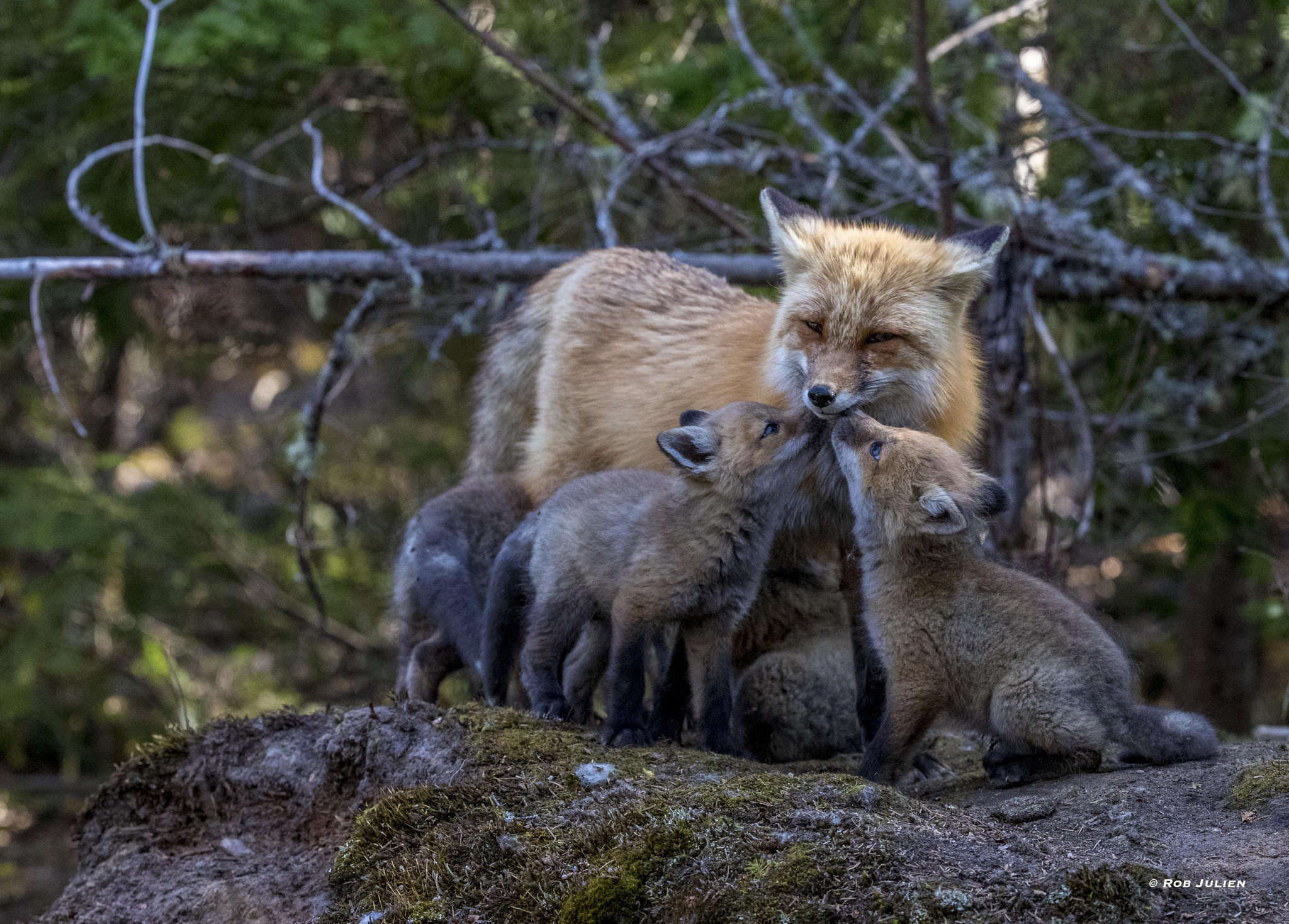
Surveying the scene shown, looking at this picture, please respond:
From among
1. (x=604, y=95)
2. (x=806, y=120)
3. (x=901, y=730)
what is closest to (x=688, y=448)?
(x=901, y=730)

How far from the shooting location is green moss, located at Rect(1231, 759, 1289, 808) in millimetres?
3508

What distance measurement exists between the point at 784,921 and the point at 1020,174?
6950mm

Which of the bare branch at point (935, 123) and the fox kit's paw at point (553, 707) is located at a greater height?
the bare branch at point (935, 123)

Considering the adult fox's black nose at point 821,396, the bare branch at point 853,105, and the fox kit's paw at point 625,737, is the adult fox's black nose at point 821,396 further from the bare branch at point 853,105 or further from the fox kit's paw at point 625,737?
the bare branch at point 853,105

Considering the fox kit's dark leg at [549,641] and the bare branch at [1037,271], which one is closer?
the fox kit's dark leg at [549,641]

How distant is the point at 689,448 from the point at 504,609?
3.74 feet

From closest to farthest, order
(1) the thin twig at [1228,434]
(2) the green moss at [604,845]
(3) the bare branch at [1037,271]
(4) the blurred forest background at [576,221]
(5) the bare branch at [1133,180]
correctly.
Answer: (2) the green moss at [604,845], (1) the thin twig at [1228,434], (3) the bare branch at [1037,271], (5) the bare branch at [1133,180], (4) the blurred forest background at [576,221]

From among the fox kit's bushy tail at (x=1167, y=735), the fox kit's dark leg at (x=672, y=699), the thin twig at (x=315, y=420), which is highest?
the thin twig at (x=315, y=420)

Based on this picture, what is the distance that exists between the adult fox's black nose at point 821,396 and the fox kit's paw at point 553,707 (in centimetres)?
164

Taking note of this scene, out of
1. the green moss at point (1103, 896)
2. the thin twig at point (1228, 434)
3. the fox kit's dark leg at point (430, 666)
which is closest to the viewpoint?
the green moss at point (1103, 896)

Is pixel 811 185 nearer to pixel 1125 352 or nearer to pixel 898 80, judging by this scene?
pixel 898 80

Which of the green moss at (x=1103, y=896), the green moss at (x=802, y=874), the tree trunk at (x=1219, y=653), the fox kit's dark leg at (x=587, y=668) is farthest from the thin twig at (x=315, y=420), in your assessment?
the tree trunk at (x=1219, y=653)

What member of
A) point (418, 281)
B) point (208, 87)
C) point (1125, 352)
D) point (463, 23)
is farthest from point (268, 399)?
point (1125, 352)

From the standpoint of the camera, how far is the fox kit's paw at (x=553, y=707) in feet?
15.1
